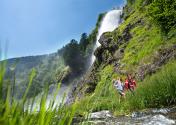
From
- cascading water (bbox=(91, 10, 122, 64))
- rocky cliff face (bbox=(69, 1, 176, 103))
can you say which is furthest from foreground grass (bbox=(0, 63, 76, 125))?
cascading water (bbox=(91, 10, 122, 64))

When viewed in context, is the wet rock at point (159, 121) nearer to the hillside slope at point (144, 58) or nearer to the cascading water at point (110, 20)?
the hillside slope at point (144, 58)

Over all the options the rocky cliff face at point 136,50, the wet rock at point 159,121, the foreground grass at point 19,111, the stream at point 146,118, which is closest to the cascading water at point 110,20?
the rocky cliff face at point 136,50

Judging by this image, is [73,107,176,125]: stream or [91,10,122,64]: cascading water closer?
[73,107,176,125]: stream

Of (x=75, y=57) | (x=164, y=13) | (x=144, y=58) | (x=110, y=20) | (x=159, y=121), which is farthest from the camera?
(x=75, y=57)

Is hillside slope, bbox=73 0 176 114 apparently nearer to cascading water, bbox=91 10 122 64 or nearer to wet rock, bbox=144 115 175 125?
wet rock, bbox=144 115 175 125

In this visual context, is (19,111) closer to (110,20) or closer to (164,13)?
(164,13)

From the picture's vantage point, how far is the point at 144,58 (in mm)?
52000

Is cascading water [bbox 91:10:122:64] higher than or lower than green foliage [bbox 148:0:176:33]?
higher

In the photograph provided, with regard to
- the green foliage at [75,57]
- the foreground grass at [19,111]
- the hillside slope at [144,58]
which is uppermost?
the green foliage at [75,57]

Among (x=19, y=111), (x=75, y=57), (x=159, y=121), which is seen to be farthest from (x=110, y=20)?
(x=19, y=111)

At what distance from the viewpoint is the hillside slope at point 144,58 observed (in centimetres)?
1756

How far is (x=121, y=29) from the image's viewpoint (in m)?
74.2

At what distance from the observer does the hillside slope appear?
691 inches

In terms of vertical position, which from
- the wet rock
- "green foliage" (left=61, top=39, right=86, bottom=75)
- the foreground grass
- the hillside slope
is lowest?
the foreground grass
